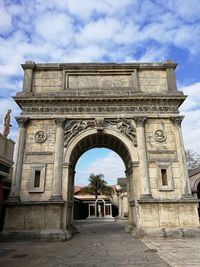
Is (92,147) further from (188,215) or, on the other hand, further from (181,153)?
(188,215)

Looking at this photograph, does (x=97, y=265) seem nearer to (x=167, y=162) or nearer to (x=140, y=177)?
(x=140, y=177)

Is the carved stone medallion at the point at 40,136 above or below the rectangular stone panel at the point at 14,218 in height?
above

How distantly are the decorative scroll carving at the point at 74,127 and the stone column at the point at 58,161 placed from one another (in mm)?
315

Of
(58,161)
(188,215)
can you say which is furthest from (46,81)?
(188,215)

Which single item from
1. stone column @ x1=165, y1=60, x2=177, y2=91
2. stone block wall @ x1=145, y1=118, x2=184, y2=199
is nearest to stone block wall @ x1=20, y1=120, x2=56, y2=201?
stone block wall @ x1=145, y1=118, x2=184, y2=199

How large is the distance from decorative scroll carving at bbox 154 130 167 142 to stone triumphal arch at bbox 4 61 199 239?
0.07m

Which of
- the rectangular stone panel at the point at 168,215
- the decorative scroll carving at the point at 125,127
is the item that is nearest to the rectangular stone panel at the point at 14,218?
the decorative scroll carving at the point at 125,127

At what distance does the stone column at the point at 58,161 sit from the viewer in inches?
546

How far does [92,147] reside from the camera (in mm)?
18609

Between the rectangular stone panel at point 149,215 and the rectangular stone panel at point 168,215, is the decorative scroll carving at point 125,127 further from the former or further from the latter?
the rectangular stone panel at point 168,215

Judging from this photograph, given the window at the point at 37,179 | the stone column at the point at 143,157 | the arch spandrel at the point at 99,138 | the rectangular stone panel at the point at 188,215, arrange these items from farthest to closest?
the arch spandrel at the point at 99,138, the window at the point at 37,179, the stone column at the point at 143,157, the rectangular stone panel at the point at 188,215

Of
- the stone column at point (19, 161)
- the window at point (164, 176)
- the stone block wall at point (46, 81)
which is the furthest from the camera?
the stone block wall at point (46, 81)

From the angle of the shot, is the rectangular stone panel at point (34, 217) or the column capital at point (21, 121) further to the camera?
the column capital at point (21, 121)

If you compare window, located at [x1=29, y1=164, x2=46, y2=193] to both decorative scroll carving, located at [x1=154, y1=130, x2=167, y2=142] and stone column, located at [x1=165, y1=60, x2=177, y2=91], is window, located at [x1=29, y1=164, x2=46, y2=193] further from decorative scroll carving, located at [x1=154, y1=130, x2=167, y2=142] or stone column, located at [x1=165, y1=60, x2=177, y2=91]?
stone column, located at [x1=165, y1=60, x2=177, y2=91]
